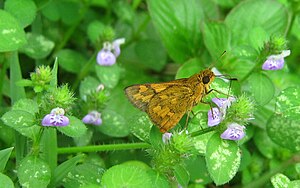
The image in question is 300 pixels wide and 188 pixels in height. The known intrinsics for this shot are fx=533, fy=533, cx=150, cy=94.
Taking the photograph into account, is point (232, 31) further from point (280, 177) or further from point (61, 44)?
point (280, 177)

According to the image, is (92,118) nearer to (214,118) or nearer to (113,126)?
(113,126)

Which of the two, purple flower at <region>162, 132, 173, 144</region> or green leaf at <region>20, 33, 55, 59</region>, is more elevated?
green leaf at <region>20, 33, 55, 59</region>

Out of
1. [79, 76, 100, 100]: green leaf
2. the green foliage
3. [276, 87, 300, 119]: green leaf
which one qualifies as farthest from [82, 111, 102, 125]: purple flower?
[276, 87, 300, 119]: green leaf

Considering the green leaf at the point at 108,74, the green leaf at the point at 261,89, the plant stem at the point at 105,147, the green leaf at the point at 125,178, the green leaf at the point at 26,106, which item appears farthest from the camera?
the green leaf at the point at 108,74

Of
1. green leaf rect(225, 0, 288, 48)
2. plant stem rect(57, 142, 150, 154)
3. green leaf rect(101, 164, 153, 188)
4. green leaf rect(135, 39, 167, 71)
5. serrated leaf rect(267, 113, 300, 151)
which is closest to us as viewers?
green leaf rect(101, 164, 153, 188)

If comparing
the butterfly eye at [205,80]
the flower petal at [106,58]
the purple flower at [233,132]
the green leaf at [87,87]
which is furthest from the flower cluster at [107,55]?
the purple flower at [233,132]

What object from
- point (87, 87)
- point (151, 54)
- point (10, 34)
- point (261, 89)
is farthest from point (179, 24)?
point (10, 34)

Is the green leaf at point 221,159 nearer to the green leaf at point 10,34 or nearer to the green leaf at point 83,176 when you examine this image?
the green leaf at point 83,176

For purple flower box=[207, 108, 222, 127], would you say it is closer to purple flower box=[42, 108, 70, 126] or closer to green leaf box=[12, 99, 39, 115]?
purple flower box=[42, 108, 70, 126]
